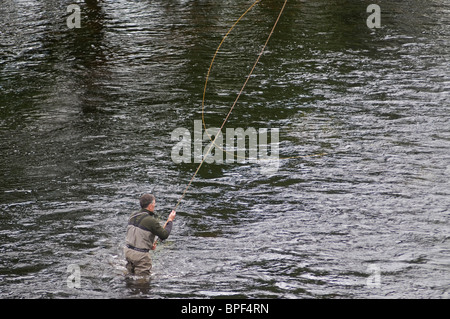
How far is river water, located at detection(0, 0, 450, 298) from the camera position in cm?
927

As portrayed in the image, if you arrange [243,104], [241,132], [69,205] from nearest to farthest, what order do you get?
[69,205], [241,132], [243,104]

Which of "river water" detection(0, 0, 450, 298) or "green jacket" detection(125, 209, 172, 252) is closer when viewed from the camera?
"green jacket" detection(125, 209, 172, 252)

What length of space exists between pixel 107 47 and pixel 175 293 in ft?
46.9

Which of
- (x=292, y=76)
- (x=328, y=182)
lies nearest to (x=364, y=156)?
(x=328, y=182)

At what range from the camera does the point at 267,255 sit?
966 centimetres

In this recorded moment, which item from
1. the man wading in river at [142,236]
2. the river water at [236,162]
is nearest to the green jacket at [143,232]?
the man wading in river at [142,236]

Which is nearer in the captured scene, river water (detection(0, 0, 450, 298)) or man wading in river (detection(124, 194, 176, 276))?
man wading in river (detection(124, 194, 176, 276))

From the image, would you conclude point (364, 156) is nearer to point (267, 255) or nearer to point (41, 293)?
point (267, 255)

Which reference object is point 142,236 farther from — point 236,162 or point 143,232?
point 236,162

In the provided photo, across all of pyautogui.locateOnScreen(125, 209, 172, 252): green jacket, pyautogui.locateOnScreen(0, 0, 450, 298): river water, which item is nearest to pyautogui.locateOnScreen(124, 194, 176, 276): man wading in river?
pyautogui.locateOnScreen(125, 209, 172, 252): green jacket

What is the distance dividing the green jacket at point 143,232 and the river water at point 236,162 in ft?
1.84

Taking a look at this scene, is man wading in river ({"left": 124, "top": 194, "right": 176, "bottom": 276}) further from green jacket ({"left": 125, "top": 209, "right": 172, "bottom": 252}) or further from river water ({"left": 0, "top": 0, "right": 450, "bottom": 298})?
river water ({"left": 0, "top": 0, "right": 450, "bottom": 298})

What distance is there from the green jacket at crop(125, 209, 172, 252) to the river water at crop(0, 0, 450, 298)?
56 cm

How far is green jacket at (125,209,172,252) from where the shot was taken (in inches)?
348
